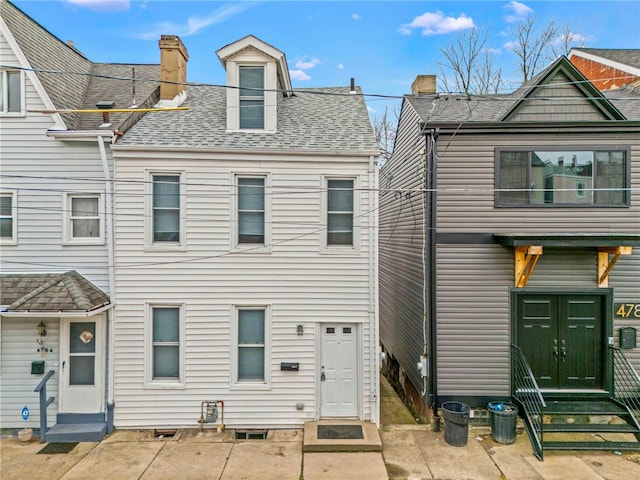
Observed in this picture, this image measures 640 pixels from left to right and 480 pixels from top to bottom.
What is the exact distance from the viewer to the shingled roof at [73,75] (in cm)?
829

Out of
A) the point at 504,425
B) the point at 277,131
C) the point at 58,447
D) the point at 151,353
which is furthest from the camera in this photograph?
the point at 277,131

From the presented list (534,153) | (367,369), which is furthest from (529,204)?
(367,369)

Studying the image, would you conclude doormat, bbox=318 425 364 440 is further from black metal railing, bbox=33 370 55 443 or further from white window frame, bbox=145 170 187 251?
black metal railing, bbox=33 370 55 443

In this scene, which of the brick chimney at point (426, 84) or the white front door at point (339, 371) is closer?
the white front door at point (339, 371)

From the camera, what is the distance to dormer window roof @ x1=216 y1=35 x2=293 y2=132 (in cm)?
847

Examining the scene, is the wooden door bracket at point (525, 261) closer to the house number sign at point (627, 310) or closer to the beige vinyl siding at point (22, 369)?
the house number sign at point (627, 310)

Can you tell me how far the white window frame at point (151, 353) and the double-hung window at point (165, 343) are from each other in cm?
3

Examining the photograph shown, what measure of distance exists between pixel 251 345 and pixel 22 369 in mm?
4756

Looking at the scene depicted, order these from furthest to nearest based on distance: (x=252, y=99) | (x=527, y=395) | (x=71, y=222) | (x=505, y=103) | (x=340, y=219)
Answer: (x=505, y=103) → (x=252, y=99) → (x=340, y=219) → (x=71, y=222) → (x=527, y=395)

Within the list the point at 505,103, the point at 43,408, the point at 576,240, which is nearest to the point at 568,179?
the point at 576,240

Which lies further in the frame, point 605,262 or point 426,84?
point 426,84

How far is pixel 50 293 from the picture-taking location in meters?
7.34

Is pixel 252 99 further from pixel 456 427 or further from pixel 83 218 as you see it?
pixel 456 427

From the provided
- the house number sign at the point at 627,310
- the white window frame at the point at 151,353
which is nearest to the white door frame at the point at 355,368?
the white window frame at the point at 151,353
